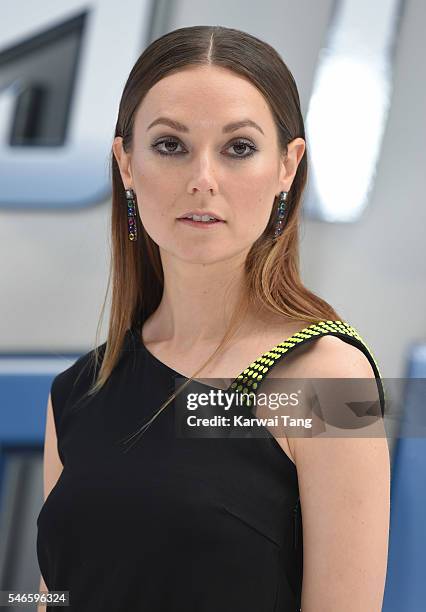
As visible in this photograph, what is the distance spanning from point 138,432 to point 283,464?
256 mm

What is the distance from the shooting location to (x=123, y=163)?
1491 millimetres

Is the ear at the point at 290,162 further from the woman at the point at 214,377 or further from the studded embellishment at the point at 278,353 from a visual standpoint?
the studded embellishment at the point at 278,353

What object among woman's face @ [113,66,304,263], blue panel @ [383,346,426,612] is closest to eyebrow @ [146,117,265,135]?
woman's face @ [113,66,304,263]

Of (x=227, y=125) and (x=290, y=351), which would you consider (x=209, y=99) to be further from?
(x=290, y=351)

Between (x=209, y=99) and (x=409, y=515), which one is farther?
(x=409, y=515)

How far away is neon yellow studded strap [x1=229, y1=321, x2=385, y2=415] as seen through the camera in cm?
126

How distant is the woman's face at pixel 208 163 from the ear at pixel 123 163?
108 mm

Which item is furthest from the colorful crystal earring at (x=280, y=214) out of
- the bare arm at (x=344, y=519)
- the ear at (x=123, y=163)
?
the bare arm at (x=344, y=519)

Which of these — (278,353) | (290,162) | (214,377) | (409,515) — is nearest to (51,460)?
(214,377)

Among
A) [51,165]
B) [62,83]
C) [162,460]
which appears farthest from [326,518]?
[62,83]

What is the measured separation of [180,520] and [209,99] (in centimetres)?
64

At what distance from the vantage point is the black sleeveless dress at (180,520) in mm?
1217

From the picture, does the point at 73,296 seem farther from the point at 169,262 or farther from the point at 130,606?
the point at 130,606

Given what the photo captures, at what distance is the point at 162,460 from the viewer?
128 cm
